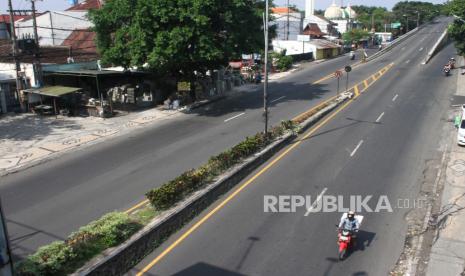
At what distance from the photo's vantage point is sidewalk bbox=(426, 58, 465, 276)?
1262cm

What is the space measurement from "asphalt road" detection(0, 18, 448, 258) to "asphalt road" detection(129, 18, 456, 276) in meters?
3.88

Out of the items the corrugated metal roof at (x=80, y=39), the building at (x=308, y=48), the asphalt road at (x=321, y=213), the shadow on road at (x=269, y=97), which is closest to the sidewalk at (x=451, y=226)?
the asphalt road at (x=321, y=213)

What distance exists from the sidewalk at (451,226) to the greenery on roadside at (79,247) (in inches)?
346

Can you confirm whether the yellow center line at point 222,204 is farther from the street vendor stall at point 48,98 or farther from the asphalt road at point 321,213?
the street vendor stall at point 48,98

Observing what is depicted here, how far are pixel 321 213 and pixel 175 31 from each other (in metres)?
18.9

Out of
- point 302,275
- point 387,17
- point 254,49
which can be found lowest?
point 302,275

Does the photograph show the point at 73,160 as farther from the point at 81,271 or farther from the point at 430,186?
the point at 430,186

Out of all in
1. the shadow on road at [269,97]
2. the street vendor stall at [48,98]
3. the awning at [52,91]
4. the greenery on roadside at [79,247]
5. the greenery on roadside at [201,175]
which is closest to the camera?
the greenery on roadside at [79,247]

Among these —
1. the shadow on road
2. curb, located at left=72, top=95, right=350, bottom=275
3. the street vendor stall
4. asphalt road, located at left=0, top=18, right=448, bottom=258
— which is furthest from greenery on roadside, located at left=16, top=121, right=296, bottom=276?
the street vendor stall

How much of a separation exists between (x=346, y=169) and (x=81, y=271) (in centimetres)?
1311

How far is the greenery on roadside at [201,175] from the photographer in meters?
14.8

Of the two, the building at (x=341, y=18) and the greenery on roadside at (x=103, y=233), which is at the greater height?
the building at (x=341, y=18)

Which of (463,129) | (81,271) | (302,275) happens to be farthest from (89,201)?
(463,129)

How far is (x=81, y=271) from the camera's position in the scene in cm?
1097
